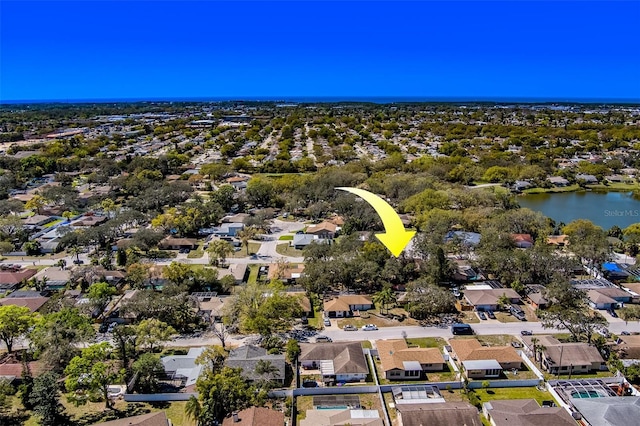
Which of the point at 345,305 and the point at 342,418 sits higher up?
the point at 345,305

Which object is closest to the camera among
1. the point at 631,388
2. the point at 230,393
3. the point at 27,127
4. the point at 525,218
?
the point at 230,393

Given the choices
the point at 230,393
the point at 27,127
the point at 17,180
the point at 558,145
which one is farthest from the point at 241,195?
the point at 27,127

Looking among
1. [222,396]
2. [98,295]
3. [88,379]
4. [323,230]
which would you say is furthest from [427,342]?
[323,230]

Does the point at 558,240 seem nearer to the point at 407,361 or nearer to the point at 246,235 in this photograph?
the point at 407,361

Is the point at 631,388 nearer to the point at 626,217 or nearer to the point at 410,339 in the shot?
the point at 410,339

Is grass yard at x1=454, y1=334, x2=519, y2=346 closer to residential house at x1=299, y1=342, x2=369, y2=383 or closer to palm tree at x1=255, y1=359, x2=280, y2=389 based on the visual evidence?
residential house at x1=299, y1=342, x2=369, y2=383

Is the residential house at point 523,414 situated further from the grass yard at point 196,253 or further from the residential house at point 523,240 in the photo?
the grass yard at point 196,253
